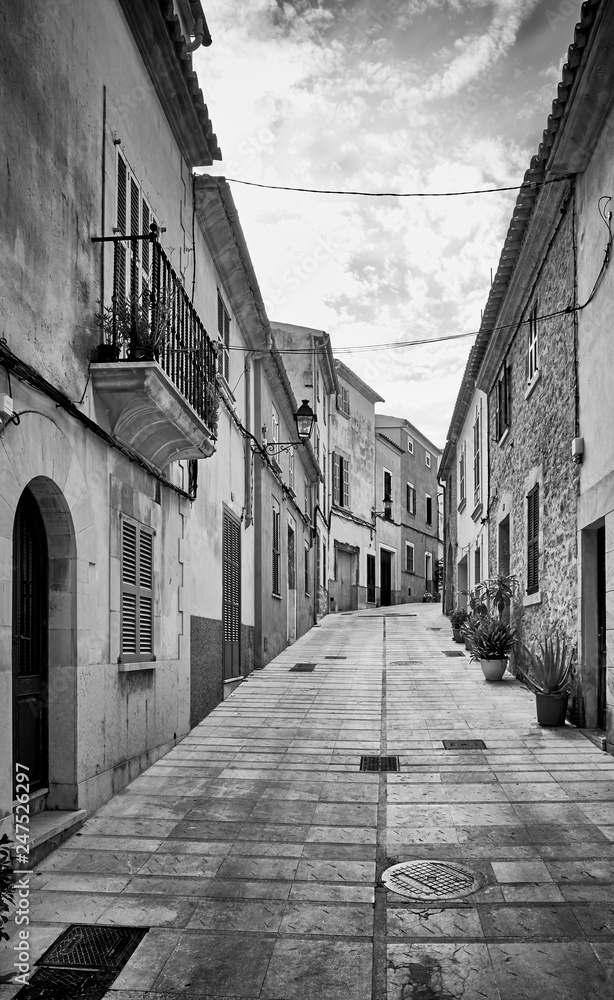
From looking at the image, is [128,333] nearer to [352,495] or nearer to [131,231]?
[131,231]

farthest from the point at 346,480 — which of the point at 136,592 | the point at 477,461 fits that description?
the point at 136,592

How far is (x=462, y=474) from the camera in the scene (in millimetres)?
24938

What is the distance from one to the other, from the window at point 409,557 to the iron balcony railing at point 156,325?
34835mm

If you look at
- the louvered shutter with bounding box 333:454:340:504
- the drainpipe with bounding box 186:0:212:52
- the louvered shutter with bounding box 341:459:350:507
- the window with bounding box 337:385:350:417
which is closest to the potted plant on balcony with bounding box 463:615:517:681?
the drainpipe with bounding box 186:0:212:52

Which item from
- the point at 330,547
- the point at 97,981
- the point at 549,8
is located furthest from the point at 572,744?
the point at 330,547

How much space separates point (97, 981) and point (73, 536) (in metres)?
3.00

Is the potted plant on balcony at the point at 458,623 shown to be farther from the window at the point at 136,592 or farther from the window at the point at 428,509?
the window at the point at 428,509

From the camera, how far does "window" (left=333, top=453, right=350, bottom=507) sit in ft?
110

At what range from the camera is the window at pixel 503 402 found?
A: 14969 millimetres

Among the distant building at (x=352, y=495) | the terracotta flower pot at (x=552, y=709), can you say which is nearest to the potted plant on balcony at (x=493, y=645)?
the terracotta flower pot at (x=552, y=709)

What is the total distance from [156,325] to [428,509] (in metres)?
43.3

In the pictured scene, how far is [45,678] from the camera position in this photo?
5953mm

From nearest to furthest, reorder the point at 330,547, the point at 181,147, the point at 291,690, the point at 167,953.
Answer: the point at 167,953, the point at 181,147, the point at 291,690, the point at 330,547

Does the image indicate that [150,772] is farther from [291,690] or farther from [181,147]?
[181,147]
